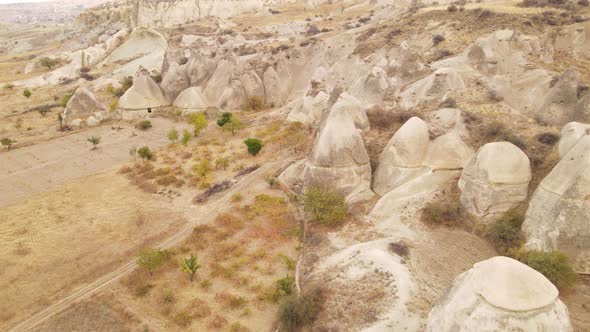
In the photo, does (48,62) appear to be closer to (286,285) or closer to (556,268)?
(286,285)

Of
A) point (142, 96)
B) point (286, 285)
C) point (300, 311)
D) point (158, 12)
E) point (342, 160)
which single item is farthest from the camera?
point (158, 12)

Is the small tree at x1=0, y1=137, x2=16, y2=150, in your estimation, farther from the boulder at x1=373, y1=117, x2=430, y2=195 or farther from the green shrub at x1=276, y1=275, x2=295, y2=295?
the boulder at x1=373, y1=117, x2=430, y2=195

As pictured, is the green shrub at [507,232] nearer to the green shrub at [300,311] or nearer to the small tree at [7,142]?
the green shrub at [300,311]

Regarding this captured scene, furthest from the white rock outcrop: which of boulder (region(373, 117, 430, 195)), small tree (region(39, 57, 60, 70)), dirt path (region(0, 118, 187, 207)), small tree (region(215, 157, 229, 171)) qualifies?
small tree (region(39, 57, 60, 70))

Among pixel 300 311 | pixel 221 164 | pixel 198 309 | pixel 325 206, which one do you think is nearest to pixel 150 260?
pixel 198 309

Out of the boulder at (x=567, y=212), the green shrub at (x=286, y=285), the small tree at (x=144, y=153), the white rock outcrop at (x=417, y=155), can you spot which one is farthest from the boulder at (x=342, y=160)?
the small tree at (x=144, y=153)

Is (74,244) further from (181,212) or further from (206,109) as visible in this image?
(206,109)
